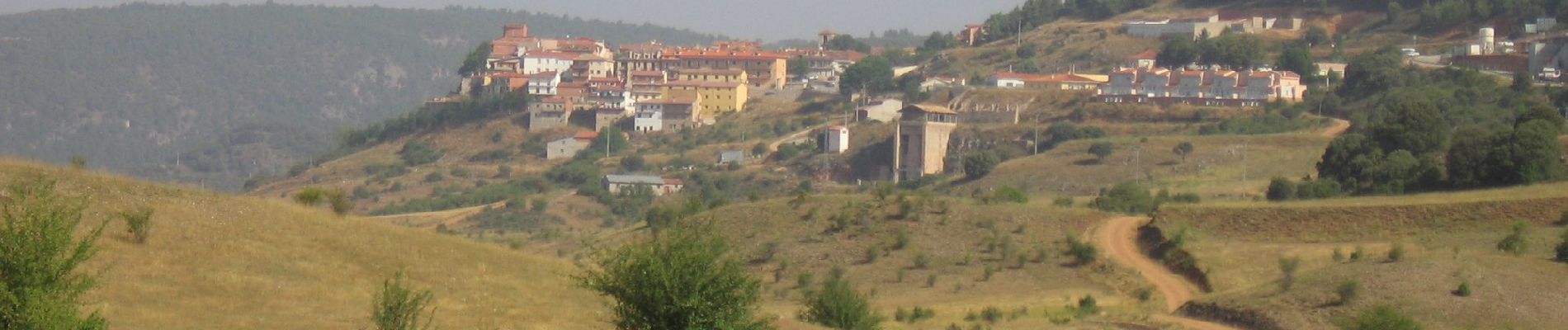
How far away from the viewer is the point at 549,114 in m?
97.4

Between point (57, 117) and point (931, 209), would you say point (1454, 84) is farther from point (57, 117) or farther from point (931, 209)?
point (57, 117)

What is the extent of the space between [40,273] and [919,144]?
62657 millimetres

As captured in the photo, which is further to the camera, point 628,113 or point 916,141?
point 628,113

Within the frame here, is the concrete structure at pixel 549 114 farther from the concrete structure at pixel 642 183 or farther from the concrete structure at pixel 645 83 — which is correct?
the concrete structure at pixel 642 183

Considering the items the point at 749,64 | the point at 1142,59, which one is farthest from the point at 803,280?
the point at 749,64

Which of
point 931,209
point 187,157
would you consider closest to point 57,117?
Answer: point 187,157

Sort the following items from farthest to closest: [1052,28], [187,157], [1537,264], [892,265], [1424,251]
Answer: [187,157]
[1052,28]
[892,265]
[1424,251]
[1537,264]

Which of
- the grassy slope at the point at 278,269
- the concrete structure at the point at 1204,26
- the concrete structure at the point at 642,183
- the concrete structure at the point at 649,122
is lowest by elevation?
the concrete structure at the point at 642,183

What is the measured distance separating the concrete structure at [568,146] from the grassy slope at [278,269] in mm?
61142

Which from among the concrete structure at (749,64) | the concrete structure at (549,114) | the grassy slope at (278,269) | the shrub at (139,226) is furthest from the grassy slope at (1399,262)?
the concrete structure at (749,64)

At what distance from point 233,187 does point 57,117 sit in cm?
6928

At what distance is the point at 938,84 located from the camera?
9081 centimetres

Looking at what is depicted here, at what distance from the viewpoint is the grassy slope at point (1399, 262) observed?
28375 millimetres

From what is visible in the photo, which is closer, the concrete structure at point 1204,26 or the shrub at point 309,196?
the shrub at point 309,196
